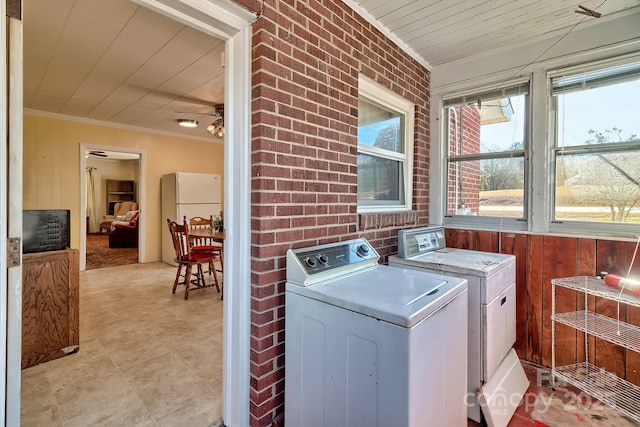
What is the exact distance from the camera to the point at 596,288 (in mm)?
1828

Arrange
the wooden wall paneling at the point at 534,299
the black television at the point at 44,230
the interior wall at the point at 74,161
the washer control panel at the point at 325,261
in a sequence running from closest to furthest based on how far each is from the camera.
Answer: the washer control panel at the point at 325,261, the black television at the point at 44,230, the wooden wall paneling at the point at 534,299, the interior wall at the point at 74,161

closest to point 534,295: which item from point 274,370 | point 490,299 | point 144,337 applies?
point 490,299

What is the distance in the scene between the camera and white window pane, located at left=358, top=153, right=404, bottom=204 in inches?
89.0

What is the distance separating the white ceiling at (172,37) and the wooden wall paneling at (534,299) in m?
1.53

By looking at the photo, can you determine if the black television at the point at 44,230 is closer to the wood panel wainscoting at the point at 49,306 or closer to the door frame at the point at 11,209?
the wood panel wainscoting at the point at 49,306

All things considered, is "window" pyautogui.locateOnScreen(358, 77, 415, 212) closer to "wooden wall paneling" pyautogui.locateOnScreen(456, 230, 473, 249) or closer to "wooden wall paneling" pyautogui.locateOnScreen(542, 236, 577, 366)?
"wooden wall paneling" pyautogui.locateOnScreen(456, 230, 473, 249)

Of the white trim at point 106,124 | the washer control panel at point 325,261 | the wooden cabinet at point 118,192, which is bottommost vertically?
the washer control panel at point 325,261

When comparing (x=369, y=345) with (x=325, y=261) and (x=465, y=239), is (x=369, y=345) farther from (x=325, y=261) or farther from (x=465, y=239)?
(x=465, y=239)

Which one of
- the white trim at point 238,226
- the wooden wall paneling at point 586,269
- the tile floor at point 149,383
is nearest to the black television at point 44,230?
the tile floor at point 149,383

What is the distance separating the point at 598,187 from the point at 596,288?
0.76 metres

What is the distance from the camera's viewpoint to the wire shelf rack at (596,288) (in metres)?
1.66

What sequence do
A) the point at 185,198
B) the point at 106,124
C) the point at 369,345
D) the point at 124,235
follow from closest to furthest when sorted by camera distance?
the point at 369,345 → the point at 106,124 → the point at 185,198 → the point at 124,235

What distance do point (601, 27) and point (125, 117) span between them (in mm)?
5491

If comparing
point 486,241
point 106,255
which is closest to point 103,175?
point 106,255
